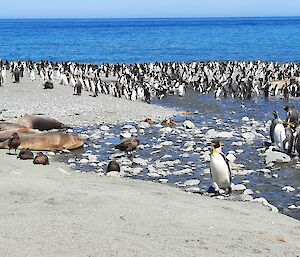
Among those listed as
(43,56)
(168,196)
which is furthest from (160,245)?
(43,56)

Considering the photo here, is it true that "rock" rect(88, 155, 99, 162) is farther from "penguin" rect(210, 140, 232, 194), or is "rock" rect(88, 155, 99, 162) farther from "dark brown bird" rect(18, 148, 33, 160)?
"penguin" rect(210, 140, 232, 194)

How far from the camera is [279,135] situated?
14.8 metres

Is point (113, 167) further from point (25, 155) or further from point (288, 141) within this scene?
point (288, 141)

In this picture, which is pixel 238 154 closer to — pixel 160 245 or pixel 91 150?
pixel 91 150

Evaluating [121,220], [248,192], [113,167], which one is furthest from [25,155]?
[121,220]

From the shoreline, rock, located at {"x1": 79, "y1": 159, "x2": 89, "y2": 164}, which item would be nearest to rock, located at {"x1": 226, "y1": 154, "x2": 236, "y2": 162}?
rock, located at {"x1": 79, "y1": 159, "x2": 89, "y2": 164}

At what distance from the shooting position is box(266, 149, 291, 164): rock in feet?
43.6

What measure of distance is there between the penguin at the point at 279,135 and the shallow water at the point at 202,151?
1.64ft

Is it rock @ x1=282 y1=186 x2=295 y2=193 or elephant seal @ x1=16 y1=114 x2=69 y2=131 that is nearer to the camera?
rock @ x1=282 y1=186 x2=295 y2=193

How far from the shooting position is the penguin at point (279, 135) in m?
14.6

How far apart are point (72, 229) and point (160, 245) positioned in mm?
1063

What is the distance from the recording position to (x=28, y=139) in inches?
561

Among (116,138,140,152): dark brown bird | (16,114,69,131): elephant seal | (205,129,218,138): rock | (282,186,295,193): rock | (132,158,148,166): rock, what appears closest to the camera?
(282,186,295,193): rock

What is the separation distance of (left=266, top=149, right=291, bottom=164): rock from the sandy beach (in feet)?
12.0
